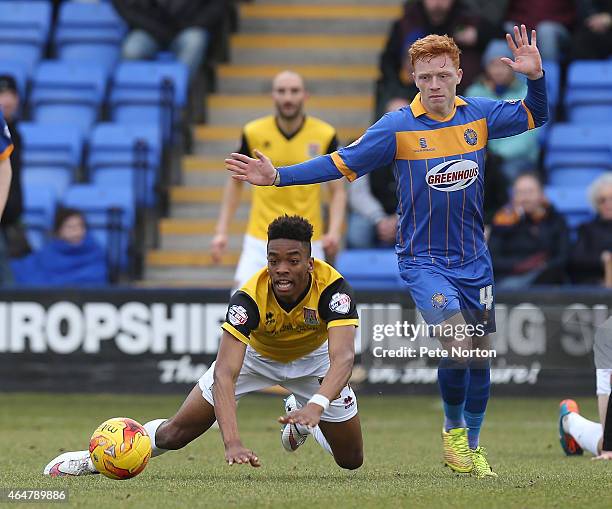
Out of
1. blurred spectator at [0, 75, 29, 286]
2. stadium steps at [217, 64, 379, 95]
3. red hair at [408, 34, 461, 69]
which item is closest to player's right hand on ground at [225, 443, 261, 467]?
red hair at [408, 34, 461, 69]

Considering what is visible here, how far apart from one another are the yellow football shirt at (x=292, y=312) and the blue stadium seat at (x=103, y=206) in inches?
285

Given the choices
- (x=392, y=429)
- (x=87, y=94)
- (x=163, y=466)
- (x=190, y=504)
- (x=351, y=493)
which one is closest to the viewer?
(x=190, y=504)

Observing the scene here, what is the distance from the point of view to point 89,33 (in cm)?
1722

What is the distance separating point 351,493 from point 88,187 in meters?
8.84

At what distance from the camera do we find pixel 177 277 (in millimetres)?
14922

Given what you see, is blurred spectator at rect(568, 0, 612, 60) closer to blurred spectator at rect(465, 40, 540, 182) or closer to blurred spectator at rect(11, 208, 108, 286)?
blurred spectator at rect(465, 40, 540, 182)

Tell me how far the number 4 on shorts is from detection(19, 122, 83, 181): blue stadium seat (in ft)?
27.4

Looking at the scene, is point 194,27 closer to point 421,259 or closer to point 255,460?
point 421,259

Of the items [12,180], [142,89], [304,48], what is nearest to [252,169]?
[12,180]

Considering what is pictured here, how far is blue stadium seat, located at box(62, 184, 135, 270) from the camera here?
47.9 ft

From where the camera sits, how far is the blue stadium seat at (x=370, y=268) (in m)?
13.4

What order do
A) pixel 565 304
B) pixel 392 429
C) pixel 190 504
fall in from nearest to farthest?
pixel 190 504, pixel 392 429, pixel 565 304

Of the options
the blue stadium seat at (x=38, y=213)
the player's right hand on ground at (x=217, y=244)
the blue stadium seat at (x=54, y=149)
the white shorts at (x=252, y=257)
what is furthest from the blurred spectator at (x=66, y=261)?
the white shorts at (x=252, y=257)

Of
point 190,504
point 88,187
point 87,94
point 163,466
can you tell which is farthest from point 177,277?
point 190,504
